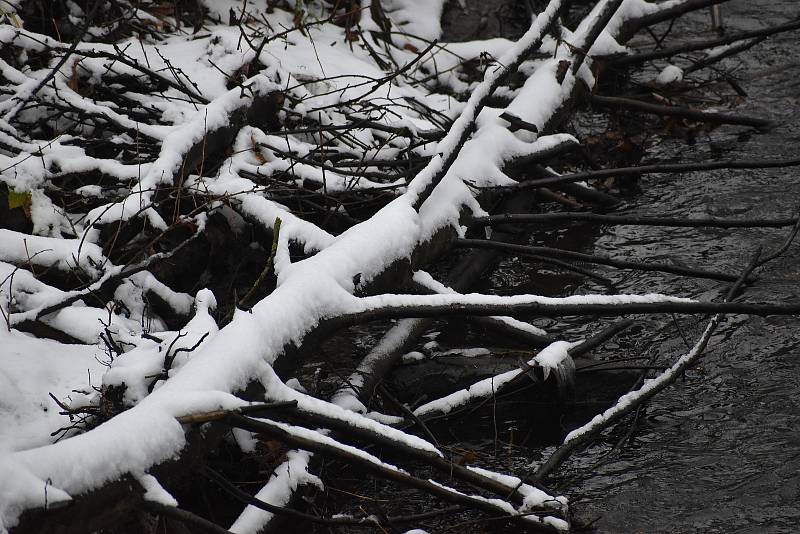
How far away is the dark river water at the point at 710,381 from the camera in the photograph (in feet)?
9.86

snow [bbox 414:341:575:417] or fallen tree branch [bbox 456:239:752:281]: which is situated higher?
fallen tree branch [bbox 456:239:752:281]

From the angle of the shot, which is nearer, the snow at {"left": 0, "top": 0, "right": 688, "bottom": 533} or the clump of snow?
the snow at {"left": 0, "top": 0, "right": 688, "bottom": 533}

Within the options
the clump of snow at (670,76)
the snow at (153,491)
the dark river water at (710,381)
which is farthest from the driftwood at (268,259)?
the clump of snow at (670,76)

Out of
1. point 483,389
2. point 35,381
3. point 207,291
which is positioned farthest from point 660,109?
point 35,381

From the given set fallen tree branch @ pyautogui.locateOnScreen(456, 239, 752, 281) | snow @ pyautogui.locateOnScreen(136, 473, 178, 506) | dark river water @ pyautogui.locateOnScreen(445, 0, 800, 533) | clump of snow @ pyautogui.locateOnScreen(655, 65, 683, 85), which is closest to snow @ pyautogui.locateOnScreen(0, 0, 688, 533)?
snow @ pyautogui.locateOnScreen(136, 473, 178, 506)

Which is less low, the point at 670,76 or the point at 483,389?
the point at 670,76

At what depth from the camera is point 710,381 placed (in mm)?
3717

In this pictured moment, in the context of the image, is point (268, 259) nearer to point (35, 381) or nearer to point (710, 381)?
point (35, 381)

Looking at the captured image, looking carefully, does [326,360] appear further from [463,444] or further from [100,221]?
[100,221]

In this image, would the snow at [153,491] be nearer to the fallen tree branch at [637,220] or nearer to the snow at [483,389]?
the snow at [483,389]

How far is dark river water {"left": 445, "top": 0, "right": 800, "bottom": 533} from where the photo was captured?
3.01m

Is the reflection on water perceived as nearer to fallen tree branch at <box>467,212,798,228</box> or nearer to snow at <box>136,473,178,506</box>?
fallen tree branch at <box>467,212,798,228</box>

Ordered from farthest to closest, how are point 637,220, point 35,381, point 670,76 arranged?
point 670,76
point 637,220
point 35,381

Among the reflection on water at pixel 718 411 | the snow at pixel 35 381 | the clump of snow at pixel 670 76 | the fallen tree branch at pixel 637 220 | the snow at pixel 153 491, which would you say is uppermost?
the clump of snow at pixel 670 76
